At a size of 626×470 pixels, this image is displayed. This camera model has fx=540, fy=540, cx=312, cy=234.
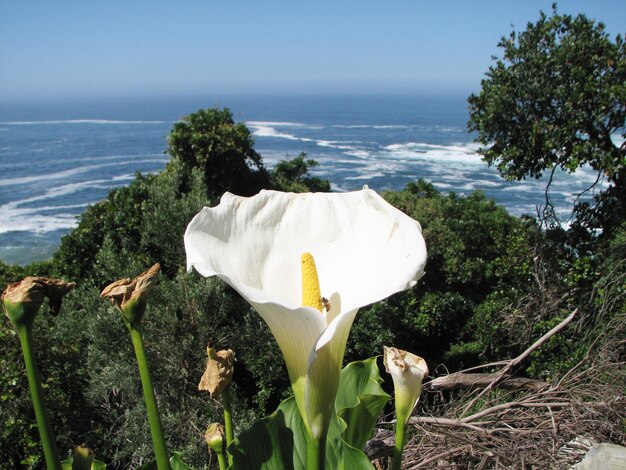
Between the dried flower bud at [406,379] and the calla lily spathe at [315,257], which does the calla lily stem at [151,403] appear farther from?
the dried flower bud at [406,379]

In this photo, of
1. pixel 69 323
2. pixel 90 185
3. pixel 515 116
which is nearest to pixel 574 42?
pixel 515 116

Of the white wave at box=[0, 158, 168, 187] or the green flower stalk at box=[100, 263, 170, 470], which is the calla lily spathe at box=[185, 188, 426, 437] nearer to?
the green flower stalk at box=[100, 263, 170, 470]

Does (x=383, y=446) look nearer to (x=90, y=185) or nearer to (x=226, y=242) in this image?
(x=226, y=242)

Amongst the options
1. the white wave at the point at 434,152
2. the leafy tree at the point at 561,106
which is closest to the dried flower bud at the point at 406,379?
the leafy tree at the point at 561,106

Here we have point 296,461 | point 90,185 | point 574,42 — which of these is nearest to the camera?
point 296,461

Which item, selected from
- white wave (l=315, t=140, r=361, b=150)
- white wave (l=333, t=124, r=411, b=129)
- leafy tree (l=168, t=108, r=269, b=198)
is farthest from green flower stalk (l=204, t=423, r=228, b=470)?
white wave (l=333, t=124, r=411, b=129)

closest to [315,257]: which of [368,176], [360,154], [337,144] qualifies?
[368,176]

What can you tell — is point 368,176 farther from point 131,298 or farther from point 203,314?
point 131,298
